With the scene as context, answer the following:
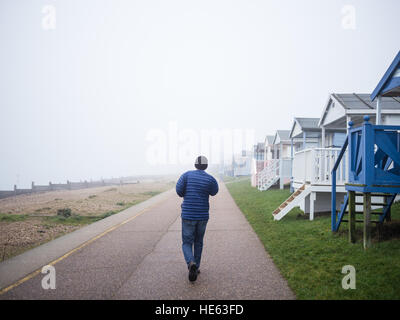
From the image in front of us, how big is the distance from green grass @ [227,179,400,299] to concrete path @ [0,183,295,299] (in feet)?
0.97

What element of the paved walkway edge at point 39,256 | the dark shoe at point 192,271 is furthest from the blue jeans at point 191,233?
the paved walkway edge at point 39,256

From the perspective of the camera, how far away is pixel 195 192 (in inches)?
183

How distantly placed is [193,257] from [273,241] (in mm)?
3039

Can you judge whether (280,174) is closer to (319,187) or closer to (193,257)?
(319,187)

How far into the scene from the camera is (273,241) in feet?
22.3

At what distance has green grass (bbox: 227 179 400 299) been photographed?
153 inches

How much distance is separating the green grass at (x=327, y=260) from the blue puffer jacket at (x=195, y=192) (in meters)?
1.79

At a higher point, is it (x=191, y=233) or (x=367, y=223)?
(x=191, y=233)

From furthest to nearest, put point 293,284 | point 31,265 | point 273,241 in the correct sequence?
point 273,241, point 31,265, point 293,284

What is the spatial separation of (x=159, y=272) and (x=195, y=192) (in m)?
1.63
